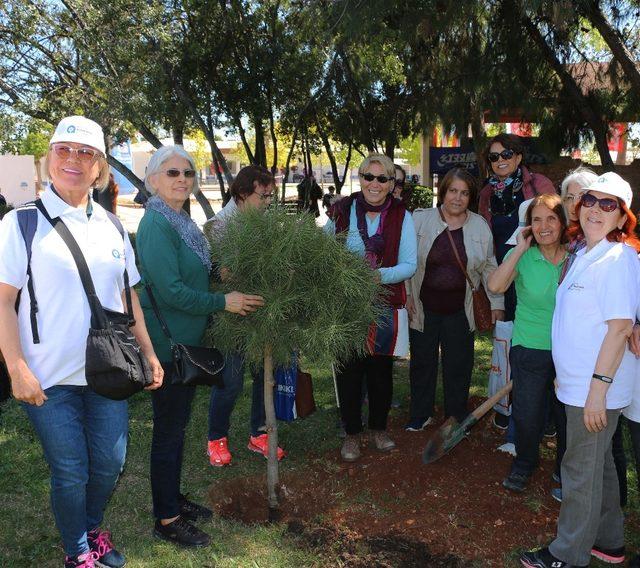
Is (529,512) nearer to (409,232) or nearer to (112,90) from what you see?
(409,232)

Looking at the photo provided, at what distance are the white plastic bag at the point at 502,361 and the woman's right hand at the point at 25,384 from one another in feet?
9.25

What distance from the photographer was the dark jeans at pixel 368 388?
156 inches

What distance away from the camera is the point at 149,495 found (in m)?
3.65

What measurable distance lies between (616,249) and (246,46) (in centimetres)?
1043

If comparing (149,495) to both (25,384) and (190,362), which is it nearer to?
(190,362)

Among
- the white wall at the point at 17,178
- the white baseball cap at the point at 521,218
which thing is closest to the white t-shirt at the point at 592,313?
the white baseball cap at the point at 521,218

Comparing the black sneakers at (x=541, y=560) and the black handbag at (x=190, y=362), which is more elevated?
the black handbag at (x=190, y=362)

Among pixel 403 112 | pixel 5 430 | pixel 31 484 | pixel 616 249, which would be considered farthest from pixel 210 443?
pixel 403 112

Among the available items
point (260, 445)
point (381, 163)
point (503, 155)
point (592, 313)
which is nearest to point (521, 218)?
point (503, 155)

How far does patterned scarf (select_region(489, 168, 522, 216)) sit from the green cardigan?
6.90ft

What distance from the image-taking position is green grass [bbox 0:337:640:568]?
302cm

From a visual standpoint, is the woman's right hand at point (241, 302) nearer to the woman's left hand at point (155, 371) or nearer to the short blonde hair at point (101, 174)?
the woman's left hand at point (155, 371)

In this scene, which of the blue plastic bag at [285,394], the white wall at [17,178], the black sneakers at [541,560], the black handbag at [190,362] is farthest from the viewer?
the white wall at [17,178]

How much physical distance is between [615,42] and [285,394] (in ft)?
19.0
